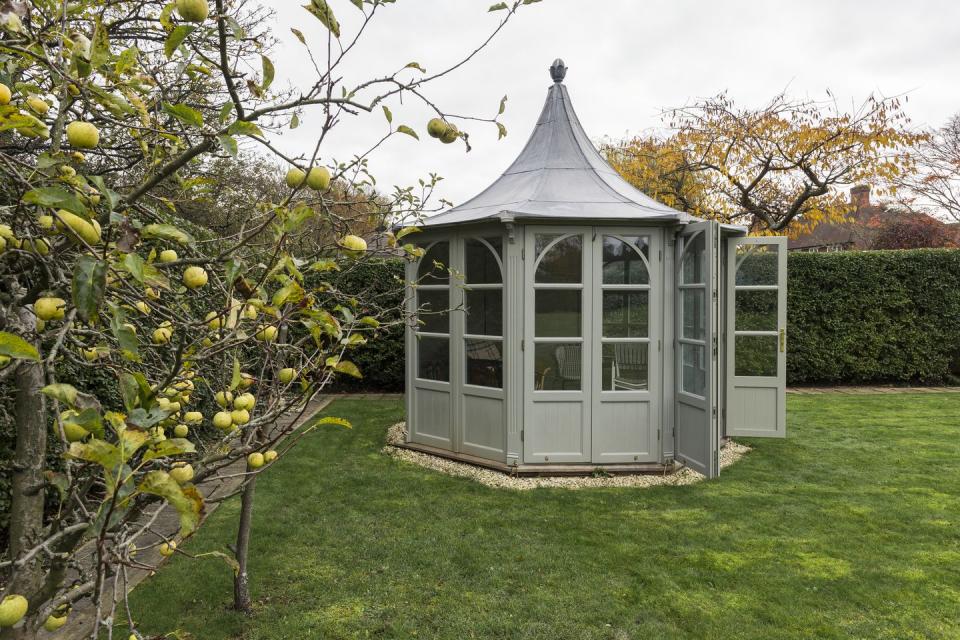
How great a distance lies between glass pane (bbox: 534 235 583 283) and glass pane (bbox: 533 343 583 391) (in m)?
0.60

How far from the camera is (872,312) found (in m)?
9.72

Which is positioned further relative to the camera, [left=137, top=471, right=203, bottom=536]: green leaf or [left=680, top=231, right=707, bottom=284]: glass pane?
[left=680, top=231, right=707, bottom=284]: glass pane

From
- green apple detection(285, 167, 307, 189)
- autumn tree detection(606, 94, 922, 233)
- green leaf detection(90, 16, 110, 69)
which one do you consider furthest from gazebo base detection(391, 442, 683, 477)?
autumn tree detection(606, 94, 922, 233)

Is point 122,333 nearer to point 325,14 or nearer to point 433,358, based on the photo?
point 325,14

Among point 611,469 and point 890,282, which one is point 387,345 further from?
point 890,282

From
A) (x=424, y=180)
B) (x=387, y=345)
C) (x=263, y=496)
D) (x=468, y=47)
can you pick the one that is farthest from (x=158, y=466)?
(x=387, y=345)

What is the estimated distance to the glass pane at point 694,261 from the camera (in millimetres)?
4773

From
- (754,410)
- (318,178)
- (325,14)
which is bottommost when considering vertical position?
(754,410)

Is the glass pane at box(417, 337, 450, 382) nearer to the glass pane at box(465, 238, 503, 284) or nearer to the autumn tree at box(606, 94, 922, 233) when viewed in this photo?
the glass pane at box(465, 238, 503, 284)

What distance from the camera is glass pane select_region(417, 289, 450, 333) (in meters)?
5.57

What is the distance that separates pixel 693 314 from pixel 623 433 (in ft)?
4.01

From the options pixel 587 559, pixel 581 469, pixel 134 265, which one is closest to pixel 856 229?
pixel 581 469

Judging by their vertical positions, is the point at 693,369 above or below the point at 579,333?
below

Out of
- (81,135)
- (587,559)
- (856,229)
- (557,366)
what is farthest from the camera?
(856,229)
